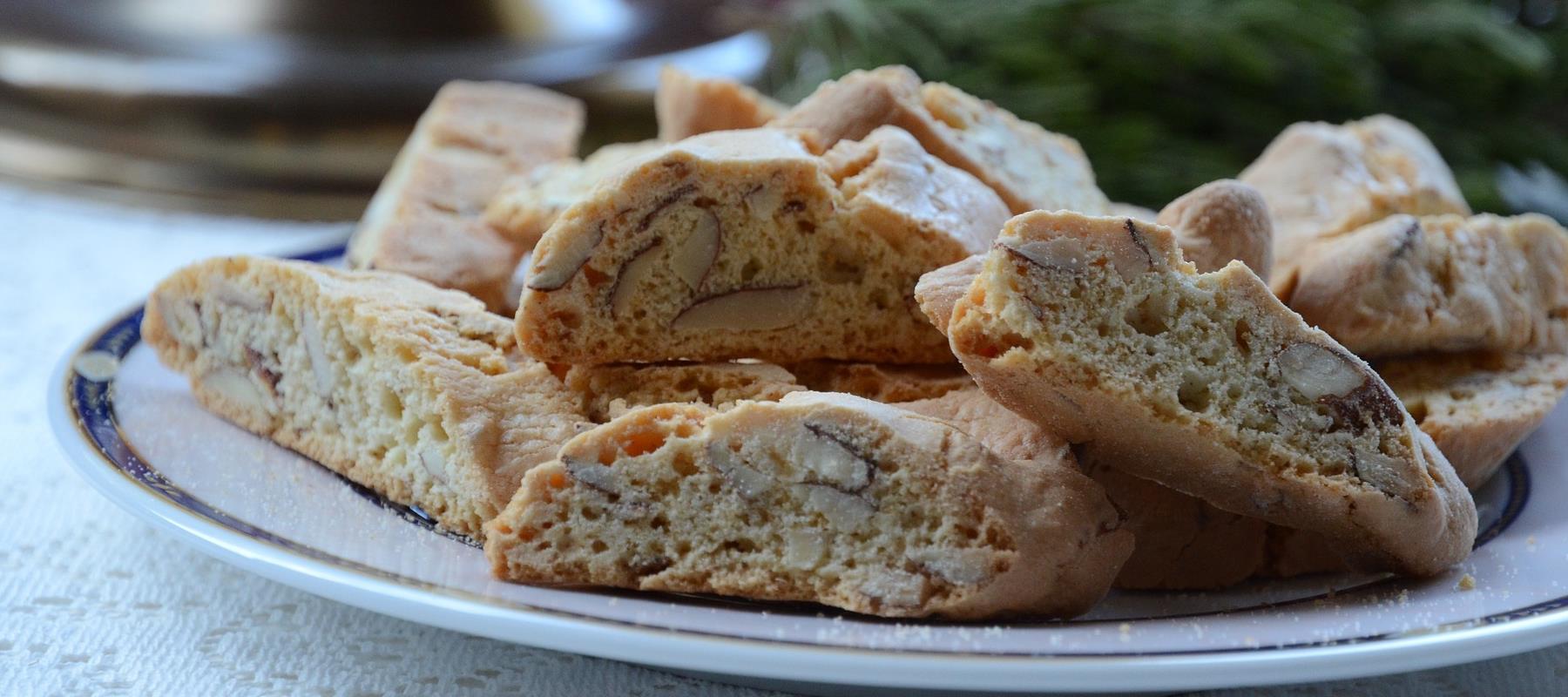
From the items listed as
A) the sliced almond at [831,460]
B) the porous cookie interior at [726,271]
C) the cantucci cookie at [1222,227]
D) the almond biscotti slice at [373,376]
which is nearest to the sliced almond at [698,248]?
the porous cookie interior at [726,271]

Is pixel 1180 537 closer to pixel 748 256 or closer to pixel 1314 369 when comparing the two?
pixel 1314 369

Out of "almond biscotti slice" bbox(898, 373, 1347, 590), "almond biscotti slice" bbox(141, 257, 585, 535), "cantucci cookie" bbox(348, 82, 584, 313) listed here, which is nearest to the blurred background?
"cantucci cookie" bbox(348, 82, 584, 313)

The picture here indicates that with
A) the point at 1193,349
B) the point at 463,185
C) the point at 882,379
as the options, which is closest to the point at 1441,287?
the point at 1193,349

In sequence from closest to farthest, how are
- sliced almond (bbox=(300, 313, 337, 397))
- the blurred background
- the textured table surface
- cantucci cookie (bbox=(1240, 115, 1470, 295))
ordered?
the textured table surface, sliced almond (bbox=(300, 313, 337, 397)), cantucci cookie (bbox=(1240, 115, 1470, 295)), the blurred background

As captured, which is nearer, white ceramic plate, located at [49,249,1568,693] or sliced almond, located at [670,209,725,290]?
white ceramic plate, located at [49,249,1568,693]

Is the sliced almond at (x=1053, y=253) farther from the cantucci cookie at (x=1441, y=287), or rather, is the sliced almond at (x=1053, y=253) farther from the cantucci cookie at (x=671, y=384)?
the cantucci cookie at (x=1441, y=287)

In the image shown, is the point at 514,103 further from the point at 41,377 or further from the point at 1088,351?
the point at 1088,351

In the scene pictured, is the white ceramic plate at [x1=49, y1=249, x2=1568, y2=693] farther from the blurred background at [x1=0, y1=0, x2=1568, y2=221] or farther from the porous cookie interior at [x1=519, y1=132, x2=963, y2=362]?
the blurred background at [x1=0, y1=0, x2=1568, y2=221]
